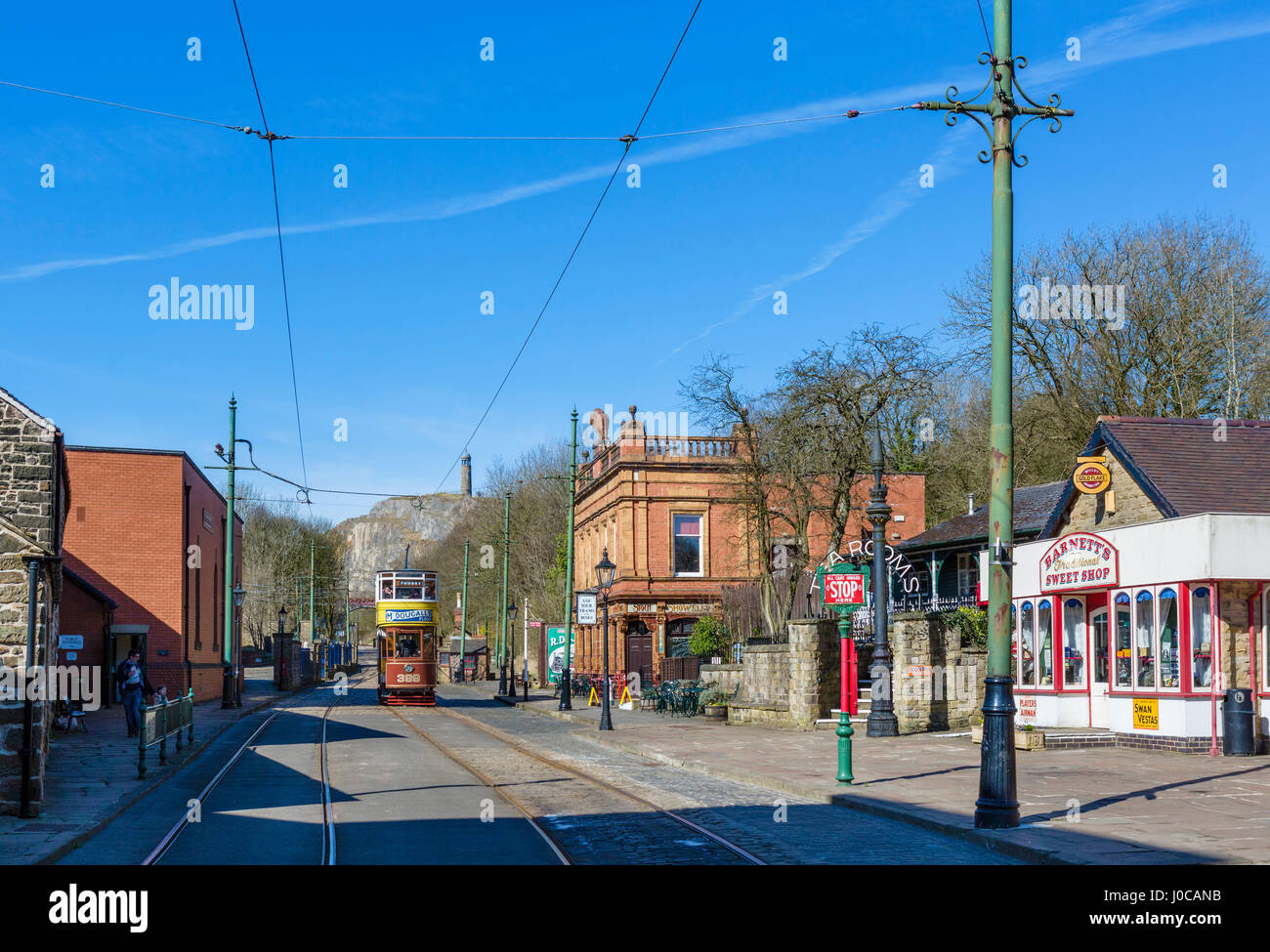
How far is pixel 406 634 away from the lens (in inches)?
1676

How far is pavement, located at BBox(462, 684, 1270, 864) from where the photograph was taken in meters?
11.6

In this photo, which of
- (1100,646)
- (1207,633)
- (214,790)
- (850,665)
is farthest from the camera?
(850,665)

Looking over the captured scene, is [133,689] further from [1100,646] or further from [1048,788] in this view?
[1100,646]

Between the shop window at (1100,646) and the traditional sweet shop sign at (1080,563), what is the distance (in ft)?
2.53

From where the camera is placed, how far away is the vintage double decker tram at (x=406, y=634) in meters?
42.0

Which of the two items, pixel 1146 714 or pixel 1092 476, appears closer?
pixel 1146 714

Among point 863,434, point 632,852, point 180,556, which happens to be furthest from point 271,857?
point 180,556

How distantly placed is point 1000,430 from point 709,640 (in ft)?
115

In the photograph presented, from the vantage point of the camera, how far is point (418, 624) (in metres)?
42.3

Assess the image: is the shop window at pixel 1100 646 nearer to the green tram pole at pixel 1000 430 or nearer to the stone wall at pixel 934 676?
the stone wall at pixel 934 676

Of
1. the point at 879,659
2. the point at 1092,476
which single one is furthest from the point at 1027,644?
the point at 1092,476

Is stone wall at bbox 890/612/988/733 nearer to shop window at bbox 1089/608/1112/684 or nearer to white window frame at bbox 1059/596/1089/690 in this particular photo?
white window frame at bbox 1059/596/1089/690

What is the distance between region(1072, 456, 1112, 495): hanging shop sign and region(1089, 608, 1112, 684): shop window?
7.76ft

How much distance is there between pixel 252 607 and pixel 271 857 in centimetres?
8825
